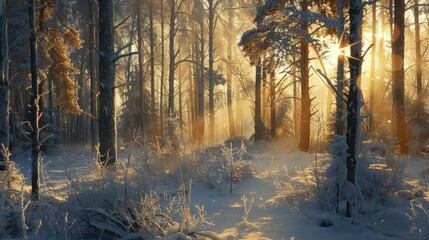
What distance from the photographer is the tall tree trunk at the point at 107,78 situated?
29.4 feet

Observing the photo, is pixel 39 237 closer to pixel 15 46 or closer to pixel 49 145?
pixel 49 145

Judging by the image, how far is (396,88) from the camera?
1334 cm

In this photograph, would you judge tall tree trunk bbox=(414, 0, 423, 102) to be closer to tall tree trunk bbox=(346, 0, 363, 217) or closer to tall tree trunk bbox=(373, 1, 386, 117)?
tall tree trunk bbox=(373, 1, 386, 117)

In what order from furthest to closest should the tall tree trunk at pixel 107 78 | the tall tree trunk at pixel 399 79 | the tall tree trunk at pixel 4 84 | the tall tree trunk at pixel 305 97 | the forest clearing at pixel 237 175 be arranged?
the tall tree trunk at pixel 305 97 < the tall tree trunk at pixel 399 79 < the tall tree trunk at pixel 107 78 < the tall tree trunk at pixel 4 84 < the forest clearing at pixel 237 175

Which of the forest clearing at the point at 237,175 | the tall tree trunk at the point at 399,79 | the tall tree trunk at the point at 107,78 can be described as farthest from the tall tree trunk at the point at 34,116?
the tall tree trunk at the point at 399,79

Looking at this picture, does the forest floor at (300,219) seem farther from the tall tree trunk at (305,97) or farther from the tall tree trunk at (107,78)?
the tall tree trunk at (305,97)

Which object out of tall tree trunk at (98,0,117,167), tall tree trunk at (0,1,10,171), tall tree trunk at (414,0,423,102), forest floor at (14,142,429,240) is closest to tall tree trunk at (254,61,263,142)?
tall tree trunk at (414,0,423,102)

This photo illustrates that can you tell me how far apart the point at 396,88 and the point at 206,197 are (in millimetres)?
9255

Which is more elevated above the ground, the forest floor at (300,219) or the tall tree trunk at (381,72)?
the tall tree trunk at (381,72)

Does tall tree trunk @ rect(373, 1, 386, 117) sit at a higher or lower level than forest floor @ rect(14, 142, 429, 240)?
higher

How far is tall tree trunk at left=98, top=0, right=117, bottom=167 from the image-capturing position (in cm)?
895

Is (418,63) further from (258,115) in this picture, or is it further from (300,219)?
(300,219)

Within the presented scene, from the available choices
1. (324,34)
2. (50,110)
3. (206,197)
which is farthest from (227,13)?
(206,197)

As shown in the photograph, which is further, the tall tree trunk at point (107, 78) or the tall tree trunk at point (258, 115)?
the tall tree trunk at point (258, 115)
